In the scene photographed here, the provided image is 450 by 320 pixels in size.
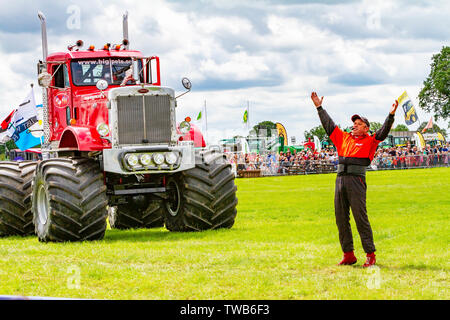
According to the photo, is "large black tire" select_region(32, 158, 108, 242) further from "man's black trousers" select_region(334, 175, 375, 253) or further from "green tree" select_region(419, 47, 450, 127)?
"green tree" select_region(419, 47, 450, 127)

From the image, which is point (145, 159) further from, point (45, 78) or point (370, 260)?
point (370, 260)

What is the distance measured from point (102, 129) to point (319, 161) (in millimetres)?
41803

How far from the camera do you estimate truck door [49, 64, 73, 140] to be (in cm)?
1587

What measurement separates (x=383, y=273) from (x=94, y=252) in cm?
484

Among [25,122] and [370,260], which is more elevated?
[25,122]

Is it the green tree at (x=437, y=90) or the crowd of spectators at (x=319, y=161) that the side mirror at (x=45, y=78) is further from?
the green tree at (x=437, y=90)

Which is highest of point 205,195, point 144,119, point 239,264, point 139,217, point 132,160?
point 144,119

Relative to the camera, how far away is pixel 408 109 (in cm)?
5819

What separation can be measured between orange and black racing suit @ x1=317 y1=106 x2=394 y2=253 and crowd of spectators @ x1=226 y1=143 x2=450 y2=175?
4152 cm

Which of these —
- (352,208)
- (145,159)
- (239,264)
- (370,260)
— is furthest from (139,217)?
(370,260)

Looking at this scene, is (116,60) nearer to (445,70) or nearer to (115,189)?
(115,189)

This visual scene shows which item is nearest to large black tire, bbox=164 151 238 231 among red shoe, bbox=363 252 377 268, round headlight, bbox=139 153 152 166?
round headlight, bbox=139 153 152 166
